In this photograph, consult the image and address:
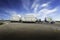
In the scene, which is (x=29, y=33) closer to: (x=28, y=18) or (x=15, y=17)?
(x=28, y=18)

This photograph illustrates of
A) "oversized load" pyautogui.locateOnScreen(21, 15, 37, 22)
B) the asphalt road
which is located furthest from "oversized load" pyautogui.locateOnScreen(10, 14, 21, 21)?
the asphalt road

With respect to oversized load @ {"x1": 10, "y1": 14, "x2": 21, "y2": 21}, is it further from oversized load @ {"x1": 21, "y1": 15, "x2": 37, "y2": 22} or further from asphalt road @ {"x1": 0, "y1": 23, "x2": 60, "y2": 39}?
asphalt road @ {"x1": 0, "y1": 23, "x2": 60, "y2": 39}

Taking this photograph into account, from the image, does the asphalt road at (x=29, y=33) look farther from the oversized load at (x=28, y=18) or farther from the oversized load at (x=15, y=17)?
the oversized load at (x=15, y=17)

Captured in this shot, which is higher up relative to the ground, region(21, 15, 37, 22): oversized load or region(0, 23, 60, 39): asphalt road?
region(21, 15, 37, 22): oversized load

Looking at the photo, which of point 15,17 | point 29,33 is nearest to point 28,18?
point 15,17

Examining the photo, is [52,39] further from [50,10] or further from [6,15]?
[6,15]

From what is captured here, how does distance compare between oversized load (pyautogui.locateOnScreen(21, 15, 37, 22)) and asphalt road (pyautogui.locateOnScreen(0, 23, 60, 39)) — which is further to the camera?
oversized load (pyautogui.locateOnScreen(21, 15, 37, 22))

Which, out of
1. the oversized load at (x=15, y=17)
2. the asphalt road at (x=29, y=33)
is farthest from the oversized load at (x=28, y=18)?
the asphalt road at (x=29, y=33)

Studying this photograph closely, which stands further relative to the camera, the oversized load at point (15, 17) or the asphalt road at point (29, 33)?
the oversized load at point (15, 17)

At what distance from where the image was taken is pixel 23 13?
3.00m

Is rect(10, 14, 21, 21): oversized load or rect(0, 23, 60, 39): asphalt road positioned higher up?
rect(10, 14, 21, 21): oversized load

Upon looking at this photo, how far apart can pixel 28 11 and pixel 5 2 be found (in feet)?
2.78

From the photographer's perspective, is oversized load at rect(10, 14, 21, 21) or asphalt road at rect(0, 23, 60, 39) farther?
oversized load at rect(10, 14, 21, 21)

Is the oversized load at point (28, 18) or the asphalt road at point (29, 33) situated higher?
the oversized load at point (28, 18)
